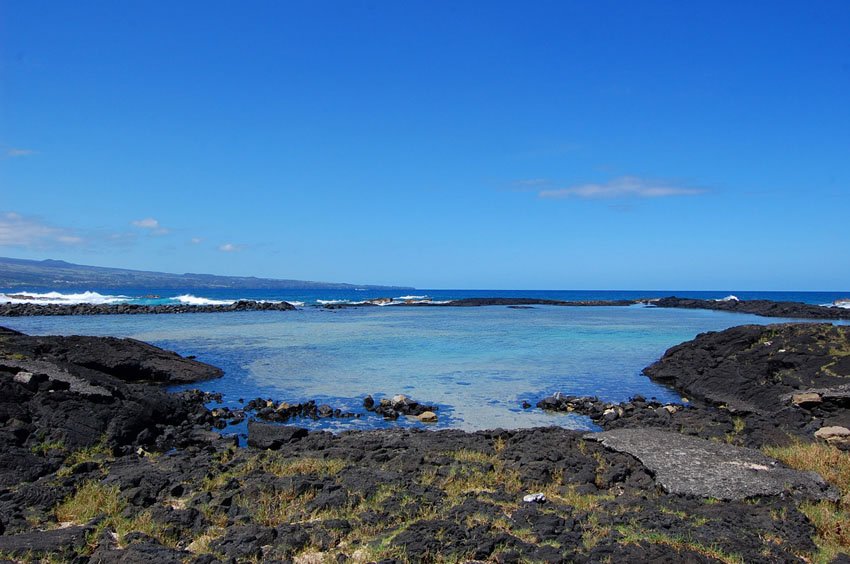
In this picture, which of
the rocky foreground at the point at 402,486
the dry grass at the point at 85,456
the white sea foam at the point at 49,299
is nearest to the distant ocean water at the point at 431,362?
the rocky foreground at the point at 402,486

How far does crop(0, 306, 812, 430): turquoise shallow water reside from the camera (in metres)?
16.7

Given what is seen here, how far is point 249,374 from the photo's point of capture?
21.2 m

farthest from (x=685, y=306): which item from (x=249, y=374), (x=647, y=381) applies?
(x=249, y=374)

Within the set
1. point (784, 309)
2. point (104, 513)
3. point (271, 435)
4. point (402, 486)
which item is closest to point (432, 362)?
point (271, 435)

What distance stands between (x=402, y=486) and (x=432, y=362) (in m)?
16.3

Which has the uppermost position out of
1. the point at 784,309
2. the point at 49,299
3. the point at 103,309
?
the point at 784,309

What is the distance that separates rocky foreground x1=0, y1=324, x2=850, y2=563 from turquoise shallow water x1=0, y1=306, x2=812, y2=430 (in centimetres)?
301

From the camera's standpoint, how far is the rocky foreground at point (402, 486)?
6.25 m

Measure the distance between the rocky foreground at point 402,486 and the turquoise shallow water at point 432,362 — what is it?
9.89 feet

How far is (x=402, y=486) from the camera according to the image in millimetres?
8328

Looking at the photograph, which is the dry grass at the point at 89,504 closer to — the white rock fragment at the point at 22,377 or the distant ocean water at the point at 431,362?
the white rock fragment at the point at 22,377

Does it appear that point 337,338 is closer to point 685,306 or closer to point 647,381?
point 647,381

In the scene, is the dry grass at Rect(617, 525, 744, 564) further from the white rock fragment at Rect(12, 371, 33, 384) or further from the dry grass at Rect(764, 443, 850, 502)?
the white rock fragment at Rect(12, 371, 33, 384)

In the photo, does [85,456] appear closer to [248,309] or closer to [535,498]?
[535,498]
